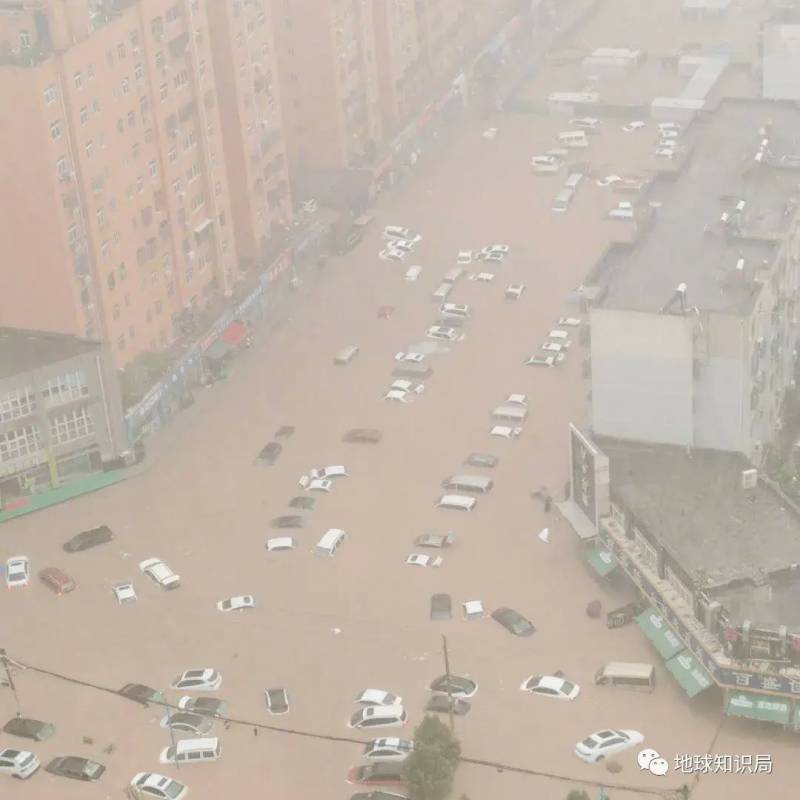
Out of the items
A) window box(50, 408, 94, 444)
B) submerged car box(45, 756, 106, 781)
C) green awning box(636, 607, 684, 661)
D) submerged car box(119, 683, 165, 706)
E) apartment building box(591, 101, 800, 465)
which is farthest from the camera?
window box(50, 408, 94, 444)

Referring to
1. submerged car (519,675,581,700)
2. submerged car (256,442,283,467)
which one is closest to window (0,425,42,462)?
submerged car (256,442,283,467)

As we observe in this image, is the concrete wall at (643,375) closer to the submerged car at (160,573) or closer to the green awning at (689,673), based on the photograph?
the green awning at (689,673)

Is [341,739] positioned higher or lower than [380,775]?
lower

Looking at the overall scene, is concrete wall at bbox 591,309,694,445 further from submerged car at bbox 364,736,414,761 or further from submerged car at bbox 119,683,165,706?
submerged car at bbox 119,683,165,706

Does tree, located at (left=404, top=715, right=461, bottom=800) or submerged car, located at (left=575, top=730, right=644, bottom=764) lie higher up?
tree, located at (left=404, top=715, right=461, bottom=800)

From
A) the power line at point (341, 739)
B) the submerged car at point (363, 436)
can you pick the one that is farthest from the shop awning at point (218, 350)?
the power line at point (341, 739)

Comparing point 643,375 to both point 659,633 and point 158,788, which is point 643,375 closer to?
point 659,633

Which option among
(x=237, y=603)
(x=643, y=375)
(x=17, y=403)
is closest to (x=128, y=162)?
(x=17, y=403)
